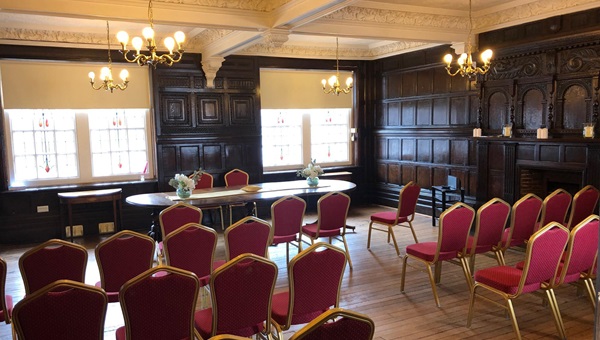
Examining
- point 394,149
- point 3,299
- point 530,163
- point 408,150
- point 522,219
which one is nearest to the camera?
point 3,299

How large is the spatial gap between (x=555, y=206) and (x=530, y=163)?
6.00 feet

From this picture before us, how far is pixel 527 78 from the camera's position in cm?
672

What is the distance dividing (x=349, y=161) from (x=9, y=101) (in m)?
6.50

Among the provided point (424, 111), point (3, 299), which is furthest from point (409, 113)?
point (3, 299)

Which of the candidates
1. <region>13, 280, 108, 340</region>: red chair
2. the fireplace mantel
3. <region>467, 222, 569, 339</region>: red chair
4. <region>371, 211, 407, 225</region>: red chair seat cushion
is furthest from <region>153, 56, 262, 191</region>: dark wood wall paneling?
<region>13, 280, 108, 340</region>: red chair

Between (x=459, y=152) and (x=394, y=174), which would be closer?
(x=459, y=152)

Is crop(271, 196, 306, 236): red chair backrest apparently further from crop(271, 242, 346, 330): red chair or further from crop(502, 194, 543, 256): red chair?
crop(502, 194, 543, 256): red chair

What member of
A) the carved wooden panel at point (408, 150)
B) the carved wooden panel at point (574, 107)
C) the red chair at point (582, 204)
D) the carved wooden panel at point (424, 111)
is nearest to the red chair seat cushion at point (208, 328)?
the red chair at point (582, 204)

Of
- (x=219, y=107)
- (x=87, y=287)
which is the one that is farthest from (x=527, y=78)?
(x=87, y=287)

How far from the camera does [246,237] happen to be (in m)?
4.14

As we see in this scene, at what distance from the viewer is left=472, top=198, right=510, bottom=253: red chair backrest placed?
4367 mm

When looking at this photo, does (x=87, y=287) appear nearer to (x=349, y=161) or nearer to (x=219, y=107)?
(x=219, y=107)

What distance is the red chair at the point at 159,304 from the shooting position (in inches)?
98.9

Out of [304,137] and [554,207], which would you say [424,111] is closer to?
[304,137]
